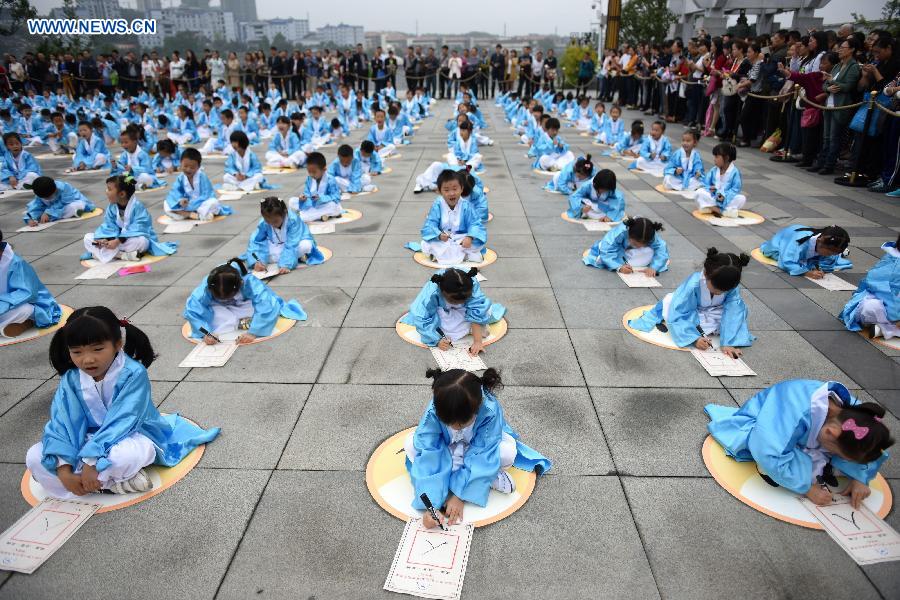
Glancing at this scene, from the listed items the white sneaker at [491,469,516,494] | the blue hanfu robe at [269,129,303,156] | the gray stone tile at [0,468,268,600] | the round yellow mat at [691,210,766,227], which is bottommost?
the gray stone tile at [0,468,268,600]

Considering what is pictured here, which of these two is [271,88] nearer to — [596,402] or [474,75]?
[474,75]

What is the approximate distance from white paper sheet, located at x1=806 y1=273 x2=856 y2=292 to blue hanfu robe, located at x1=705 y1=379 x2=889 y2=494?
3399mm

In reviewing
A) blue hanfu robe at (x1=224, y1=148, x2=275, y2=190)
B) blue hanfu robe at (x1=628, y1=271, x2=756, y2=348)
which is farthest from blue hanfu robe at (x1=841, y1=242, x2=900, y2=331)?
blue hanfu robe at (x1=224, y1=148, x2=275, y2=190)

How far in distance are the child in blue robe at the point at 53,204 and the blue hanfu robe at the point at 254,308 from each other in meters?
5.14

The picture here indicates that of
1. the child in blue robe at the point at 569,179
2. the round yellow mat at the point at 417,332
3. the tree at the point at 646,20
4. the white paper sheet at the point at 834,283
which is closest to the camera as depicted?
the round yellow mat at the point at 417,332

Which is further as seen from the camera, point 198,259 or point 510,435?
point 198,259

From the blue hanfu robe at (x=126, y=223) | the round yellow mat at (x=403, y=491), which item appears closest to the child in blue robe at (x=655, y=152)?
the blue hanfu robe at (x=126, y=223)

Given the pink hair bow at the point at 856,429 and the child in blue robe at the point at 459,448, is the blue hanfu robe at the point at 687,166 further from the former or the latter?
the child in blue robe at the point at 459,448

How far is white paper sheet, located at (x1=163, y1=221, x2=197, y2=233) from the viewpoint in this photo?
27.2 feet

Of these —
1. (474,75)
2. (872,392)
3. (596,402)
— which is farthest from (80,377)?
(474,75)

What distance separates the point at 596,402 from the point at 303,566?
2.28 m

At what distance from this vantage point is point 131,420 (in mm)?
3221

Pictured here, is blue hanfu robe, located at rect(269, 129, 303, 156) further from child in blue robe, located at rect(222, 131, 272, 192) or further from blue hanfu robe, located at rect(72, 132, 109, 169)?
blue hanfu robe, located at rect(72, 132, 109, 169)

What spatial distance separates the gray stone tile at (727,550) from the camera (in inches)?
104
